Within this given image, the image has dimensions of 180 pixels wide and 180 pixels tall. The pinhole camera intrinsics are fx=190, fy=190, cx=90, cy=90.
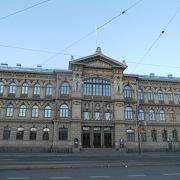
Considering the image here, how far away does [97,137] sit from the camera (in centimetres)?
4159

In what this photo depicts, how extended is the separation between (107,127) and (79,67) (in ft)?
49.3

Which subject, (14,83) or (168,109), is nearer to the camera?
(14,83)

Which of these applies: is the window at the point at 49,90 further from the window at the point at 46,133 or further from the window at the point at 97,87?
the window at the point at 97,87

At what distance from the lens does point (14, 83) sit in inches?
1662

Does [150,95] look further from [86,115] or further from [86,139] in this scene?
[86,139]

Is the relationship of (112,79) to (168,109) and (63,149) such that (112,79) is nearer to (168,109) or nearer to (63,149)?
(168,109)

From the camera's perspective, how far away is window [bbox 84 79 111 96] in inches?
1713

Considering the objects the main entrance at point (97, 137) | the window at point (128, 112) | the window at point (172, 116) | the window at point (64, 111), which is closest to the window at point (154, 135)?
the window at point (172, 116)

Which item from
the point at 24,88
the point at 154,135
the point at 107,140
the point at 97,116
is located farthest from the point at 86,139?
the point at 24,88

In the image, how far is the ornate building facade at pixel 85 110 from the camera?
39.7m

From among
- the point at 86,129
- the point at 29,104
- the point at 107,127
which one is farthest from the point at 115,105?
the point at 29,104

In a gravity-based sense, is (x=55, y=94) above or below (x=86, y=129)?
above

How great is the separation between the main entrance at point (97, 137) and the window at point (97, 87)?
7823mm

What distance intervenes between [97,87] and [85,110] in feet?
20.2
